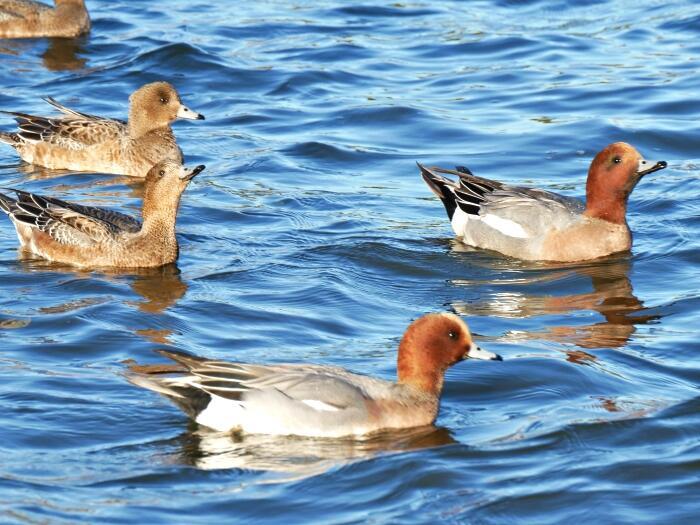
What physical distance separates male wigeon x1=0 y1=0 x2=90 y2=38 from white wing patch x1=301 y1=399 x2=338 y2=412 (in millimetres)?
11614

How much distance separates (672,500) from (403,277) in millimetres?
3982

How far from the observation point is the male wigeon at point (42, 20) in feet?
59.0

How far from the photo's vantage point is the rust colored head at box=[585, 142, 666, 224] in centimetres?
1132

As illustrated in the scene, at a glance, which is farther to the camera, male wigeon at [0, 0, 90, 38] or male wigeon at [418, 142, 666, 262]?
male wigeon at [0, 0, 90, 38]

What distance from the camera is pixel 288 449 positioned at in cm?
736

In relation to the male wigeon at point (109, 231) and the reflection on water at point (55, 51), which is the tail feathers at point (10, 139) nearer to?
the male wigeon at point (109, 231)

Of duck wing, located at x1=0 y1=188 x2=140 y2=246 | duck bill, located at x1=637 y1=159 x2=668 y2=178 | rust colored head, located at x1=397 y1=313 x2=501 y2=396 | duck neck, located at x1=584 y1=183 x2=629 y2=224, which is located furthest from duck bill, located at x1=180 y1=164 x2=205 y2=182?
rust colored head, located at x1=397 y1=313 x2=501 y2=396

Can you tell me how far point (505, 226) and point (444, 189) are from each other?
693mm

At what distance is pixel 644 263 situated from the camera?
438 inches

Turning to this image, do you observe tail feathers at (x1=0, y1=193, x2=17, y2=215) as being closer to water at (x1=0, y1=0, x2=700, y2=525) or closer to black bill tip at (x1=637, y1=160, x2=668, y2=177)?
water at (x1=0, y1=0, x2=700, y2=525)

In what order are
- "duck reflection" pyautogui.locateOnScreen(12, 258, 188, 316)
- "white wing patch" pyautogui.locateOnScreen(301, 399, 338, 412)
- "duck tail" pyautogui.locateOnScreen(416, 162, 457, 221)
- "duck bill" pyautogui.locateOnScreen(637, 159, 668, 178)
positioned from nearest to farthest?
"white wing patch" pyautogui.locateOnScreen(301, 399, 338, 412)
"duck reflection" pyautogui.locateOnScreen(12, 258, 188, 316)
"duck bill" pyautogui.locateOnScreen(637, 159, 668, 178)
"duck tail" pyautogui.locateOnScreen(416, 162, 457, 221)

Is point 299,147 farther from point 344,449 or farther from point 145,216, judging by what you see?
point 344,449

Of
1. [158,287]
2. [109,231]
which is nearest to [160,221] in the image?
[109,231]

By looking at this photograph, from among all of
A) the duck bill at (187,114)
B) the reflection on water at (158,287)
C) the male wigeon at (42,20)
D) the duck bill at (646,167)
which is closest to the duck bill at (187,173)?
the reflection on water at (158,287)
